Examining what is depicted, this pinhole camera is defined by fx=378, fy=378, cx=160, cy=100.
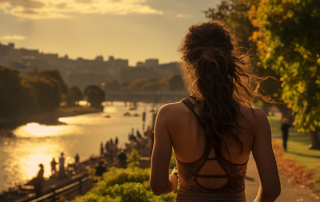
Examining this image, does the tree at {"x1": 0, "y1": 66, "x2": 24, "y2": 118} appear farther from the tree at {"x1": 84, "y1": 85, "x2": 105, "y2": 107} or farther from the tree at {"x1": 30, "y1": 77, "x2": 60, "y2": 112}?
the tree at {"x1": 84, "y1": 85, "x2": 105, "y2": 107}

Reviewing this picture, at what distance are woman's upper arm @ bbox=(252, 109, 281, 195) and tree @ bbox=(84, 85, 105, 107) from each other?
134907 mm

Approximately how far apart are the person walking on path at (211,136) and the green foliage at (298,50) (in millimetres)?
7781

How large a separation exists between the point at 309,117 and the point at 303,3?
3029mm

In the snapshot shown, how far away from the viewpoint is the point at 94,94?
137375 millimetres

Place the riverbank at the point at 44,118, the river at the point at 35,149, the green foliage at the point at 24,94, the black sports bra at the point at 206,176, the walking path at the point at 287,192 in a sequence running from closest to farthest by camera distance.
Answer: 1. the black sports bra at the point at 206,176
2. the walking path at the point at 287,192
3. the river at the point at 35,149
4. the green foliage at the point at 24,94
5. the riverbank at the point at 44,118

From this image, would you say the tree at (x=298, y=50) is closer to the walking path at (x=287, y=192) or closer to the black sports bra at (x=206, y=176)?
the walking path at (x=287, y=192)

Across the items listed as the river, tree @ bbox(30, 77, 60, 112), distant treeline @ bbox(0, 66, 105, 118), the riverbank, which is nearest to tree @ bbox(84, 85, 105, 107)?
the riverbank

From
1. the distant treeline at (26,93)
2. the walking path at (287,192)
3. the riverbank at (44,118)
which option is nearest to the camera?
the walking path at (287,192)

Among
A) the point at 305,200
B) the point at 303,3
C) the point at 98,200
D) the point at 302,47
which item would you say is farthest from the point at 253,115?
the point at 302,47

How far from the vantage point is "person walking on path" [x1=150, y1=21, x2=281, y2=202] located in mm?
2096

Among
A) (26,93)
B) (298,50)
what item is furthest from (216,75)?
(26,93)

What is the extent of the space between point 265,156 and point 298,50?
907 cm

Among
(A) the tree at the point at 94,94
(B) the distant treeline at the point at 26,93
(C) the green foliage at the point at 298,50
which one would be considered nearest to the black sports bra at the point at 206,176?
(C) the green foliage at the point at 298,50

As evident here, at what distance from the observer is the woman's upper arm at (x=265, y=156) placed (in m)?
2.13
